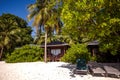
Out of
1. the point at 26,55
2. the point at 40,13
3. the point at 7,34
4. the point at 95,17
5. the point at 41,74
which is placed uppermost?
the point at 40,13

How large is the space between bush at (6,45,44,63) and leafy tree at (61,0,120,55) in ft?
58.2

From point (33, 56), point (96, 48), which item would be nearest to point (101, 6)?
point (96, 48)

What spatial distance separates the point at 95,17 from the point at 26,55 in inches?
796

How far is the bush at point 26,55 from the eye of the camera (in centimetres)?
3053

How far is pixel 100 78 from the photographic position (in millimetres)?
13000

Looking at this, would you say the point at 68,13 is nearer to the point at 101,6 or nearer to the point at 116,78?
the point at 101,6

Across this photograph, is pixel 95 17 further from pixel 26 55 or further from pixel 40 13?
pixel 26 55

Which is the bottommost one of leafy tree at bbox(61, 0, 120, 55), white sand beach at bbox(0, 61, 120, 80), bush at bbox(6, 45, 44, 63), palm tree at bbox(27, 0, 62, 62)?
white sand beach at bbox(0, 61, 120, 80)

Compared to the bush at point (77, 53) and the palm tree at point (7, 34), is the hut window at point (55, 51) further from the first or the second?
the palm tree at point (7, 34)

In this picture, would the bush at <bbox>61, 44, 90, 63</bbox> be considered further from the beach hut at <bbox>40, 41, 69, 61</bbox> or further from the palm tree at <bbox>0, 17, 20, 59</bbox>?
the palm tree at <bbox>0, 17, 20, 59</bbox>

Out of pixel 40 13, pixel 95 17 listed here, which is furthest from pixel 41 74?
pixel 40 13

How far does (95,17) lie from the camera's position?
43.8ft

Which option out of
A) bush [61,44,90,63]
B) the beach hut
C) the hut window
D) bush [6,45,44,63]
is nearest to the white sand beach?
bush [61,44,90,63]

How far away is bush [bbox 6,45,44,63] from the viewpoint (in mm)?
30531
